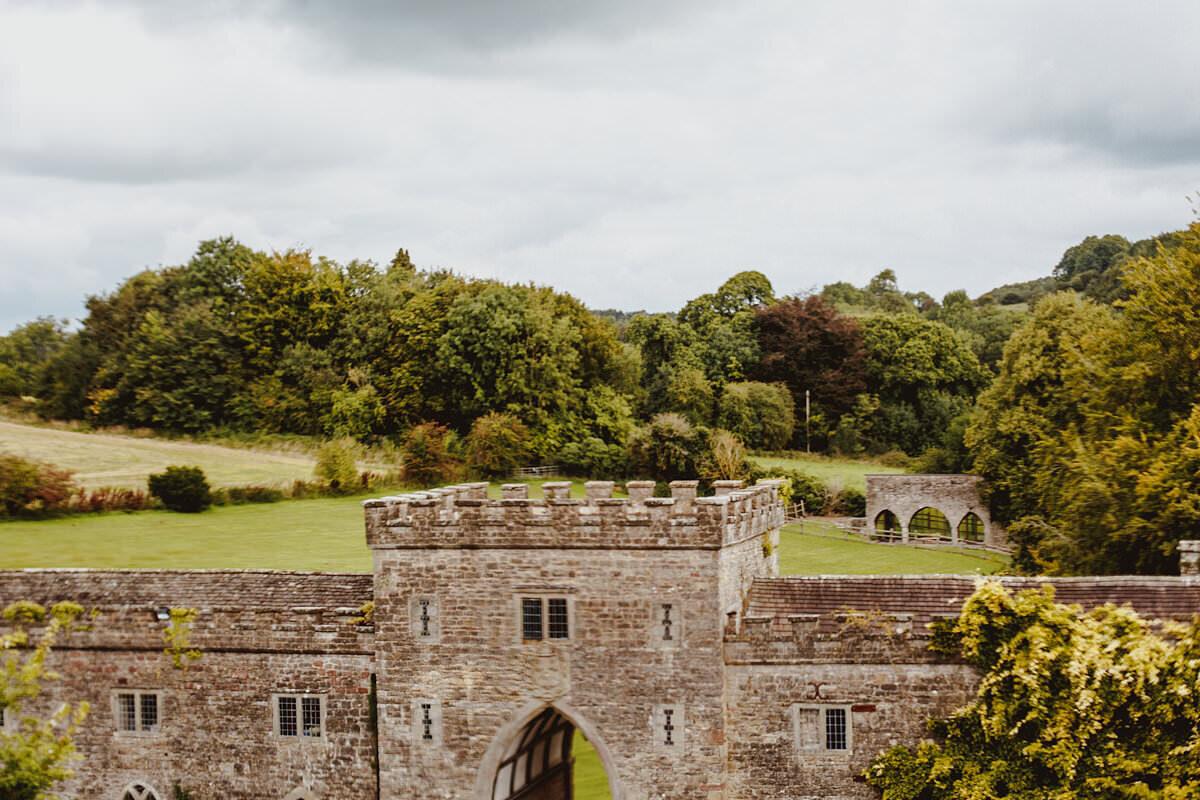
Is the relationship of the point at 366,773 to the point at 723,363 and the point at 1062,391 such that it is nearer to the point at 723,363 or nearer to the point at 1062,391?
the point at 1062,391

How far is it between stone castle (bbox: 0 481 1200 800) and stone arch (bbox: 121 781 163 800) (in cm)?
4

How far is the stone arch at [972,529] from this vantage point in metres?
47.9

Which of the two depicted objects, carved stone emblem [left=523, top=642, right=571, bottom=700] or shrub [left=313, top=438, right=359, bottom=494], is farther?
shrub [left=313, top=438, right=359, bottom=494]

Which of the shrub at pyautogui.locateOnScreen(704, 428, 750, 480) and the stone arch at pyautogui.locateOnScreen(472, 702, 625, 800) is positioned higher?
the shrub at pyautogui.locateOnScreen(704, 428, 750, 480)

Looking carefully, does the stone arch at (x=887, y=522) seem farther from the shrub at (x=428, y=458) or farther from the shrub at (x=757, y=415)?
the shrub at (x=428, y=458)

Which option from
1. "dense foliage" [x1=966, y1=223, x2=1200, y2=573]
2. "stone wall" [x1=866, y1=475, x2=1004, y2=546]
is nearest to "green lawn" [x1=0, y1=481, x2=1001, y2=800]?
"stone wall" [x1=866, y1=475, x2=1004, y2=546]

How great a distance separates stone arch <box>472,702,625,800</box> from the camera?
62.5 feet

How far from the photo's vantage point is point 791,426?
6850 cm

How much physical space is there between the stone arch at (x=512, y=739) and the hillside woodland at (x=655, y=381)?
13.8m

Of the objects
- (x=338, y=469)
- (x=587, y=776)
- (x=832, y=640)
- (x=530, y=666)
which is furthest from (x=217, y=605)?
(x=338, y=469)

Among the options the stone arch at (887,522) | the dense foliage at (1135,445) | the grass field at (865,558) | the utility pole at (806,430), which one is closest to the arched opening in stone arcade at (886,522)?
the stone arch at (887,522)

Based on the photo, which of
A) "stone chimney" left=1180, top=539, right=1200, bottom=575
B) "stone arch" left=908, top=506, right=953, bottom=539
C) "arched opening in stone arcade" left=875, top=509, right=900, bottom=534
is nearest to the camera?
"stone chimney" left=1180, top=539, right=1200, bottom=575

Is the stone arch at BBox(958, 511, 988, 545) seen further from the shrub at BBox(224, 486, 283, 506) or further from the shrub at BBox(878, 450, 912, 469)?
the shrub at BBox(224, 486, 283, 506)

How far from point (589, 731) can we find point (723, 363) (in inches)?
2275
